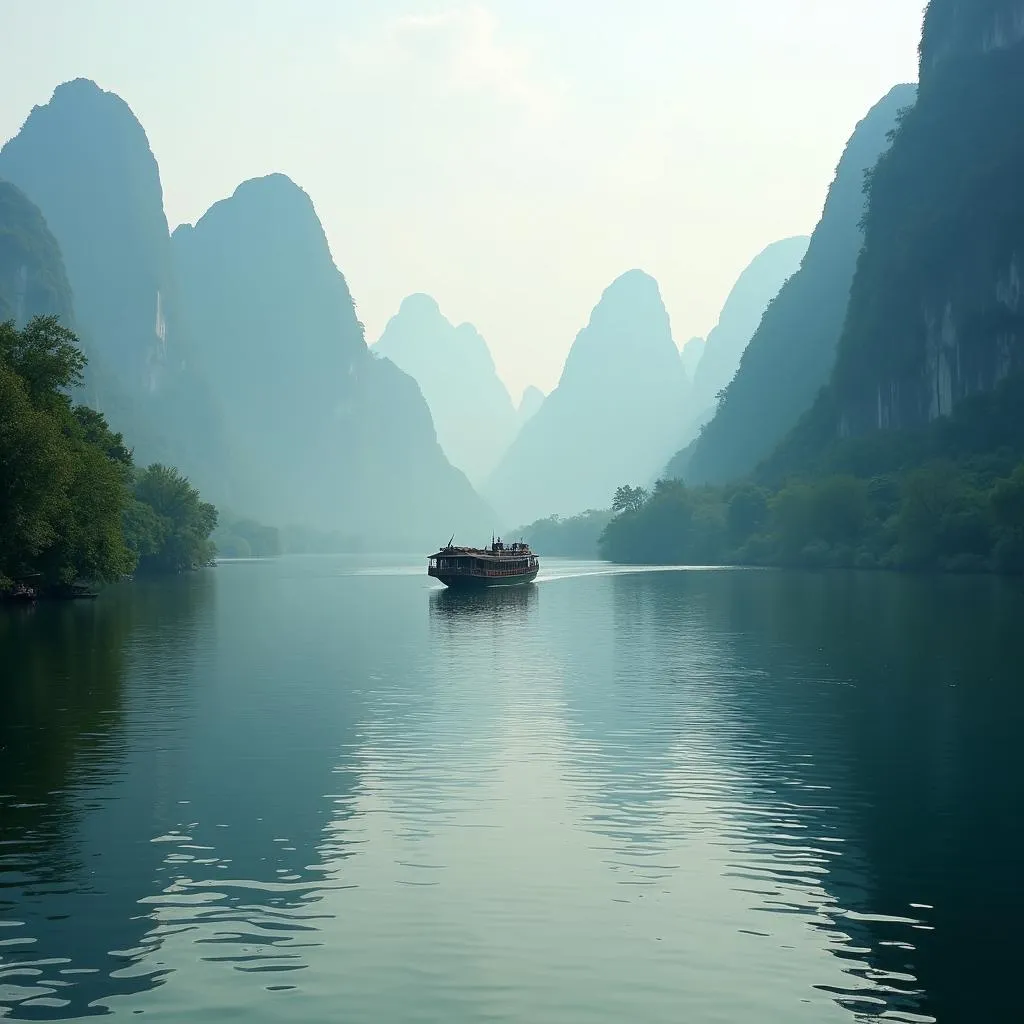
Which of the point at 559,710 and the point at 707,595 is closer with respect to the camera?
the point at 559,710

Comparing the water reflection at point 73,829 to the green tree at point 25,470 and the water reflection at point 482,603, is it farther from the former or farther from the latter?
the water reflection at point 482,603

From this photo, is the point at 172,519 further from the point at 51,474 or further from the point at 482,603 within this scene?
the point at 51,474

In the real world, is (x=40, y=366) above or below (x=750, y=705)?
above

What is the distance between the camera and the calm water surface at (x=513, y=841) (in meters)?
16.8

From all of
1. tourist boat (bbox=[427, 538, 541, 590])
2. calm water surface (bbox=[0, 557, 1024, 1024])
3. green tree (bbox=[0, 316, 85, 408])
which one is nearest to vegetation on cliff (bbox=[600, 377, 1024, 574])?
tourist boat (bbox=[427, 538, 541, 590])

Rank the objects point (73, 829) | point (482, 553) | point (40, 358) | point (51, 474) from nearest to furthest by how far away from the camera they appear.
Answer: point (73, 829) < point (51, 474) < point (40, 358) < point (482, 553)

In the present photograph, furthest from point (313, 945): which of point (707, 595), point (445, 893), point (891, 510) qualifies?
point (891, 510)

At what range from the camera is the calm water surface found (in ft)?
55.1

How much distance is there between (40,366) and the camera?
93.2 meters

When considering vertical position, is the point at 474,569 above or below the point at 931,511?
below

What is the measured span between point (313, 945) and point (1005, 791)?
17922 millimetres

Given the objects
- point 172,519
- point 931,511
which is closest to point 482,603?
point 931,511

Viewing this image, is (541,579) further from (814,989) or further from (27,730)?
(814,989)

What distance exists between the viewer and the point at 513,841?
2442cm
